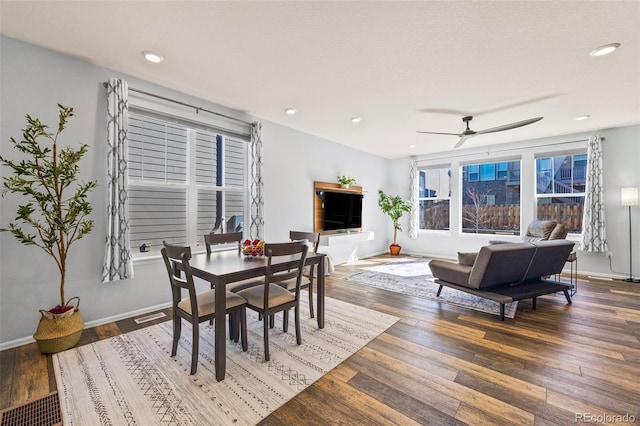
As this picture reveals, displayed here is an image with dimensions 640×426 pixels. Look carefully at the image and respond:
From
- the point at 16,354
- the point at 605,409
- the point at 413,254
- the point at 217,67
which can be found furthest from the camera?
the point at 413,254

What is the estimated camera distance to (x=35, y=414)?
1.66m

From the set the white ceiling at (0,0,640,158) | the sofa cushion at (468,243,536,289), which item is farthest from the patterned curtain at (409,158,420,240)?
the sofa cushion at (468,243,536,289)

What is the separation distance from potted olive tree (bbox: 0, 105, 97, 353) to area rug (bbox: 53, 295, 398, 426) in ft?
0.70

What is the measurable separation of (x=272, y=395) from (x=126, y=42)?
10.3ft

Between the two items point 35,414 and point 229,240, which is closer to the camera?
point 35,414

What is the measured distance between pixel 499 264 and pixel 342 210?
334cm

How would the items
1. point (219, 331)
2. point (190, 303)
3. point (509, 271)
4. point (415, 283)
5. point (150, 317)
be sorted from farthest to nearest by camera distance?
1. point (415, 283)
2. point (509, 271)
3. point (150, 317)
4. point (190, 303)
5. point (219, 331)

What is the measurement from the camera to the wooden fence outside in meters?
5.39

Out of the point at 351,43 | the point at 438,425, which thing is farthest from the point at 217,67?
the point at 438,425

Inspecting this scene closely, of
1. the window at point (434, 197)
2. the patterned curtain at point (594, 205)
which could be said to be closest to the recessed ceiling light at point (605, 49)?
the patterned curtain at point (594, 205)

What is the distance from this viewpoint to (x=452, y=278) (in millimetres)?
3527

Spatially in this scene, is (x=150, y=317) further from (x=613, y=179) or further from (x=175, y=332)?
(x=613, y=179)

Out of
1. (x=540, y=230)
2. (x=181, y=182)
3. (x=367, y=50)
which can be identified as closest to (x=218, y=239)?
(x=181, y=182)

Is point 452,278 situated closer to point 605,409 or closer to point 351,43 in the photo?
point 605,409
